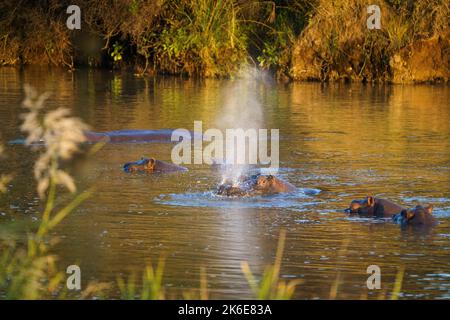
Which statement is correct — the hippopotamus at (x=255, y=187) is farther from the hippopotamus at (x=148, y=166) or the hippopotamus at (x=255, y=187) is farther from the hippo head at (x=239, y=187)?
the hippopotamus at (x=148, y=166)

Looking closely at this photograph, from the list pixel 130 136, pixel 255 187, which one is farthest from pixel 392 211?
pixel 130 136

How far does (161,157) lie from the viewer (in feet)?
45.6

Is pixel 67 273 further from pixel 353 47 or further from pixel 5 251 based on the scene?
pixel 353 47

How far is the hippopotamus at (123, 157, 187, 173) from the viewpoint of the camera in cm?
1251

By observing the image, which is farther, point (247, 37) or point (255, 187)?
point (247, 37)

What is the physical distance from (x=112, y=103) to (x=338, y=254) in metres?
13.1

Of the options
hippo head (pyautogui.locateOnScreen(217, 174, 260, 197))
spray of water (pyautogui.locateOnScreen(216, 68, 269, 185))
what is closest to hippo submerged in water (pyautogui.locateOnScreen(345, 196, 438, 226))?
hippo head (pyautogui.locateOnScreen(217, 174, 260, 197))

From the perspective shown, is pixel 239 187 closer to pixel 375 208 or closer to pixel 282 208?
pixel 282 208

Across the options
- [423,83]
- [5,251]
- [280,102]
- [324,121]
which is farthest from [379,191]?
[423,83]

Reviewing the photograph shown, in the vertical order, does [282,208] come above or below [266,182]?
below

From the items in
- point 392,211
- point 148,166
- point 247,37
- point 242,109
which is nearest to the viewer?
point 392,211

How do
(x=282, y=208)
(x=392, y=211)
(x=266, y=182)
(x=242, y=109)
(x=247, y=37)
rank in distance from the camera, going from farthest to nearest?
(x=247, y=37), (x=242, y=109), (x=266, y=182), (x=282, y=208), (x=392, y=211)

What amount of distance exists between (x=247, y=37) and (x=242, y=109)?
8.19 metres

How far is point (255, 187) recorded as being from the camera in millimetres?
11227
